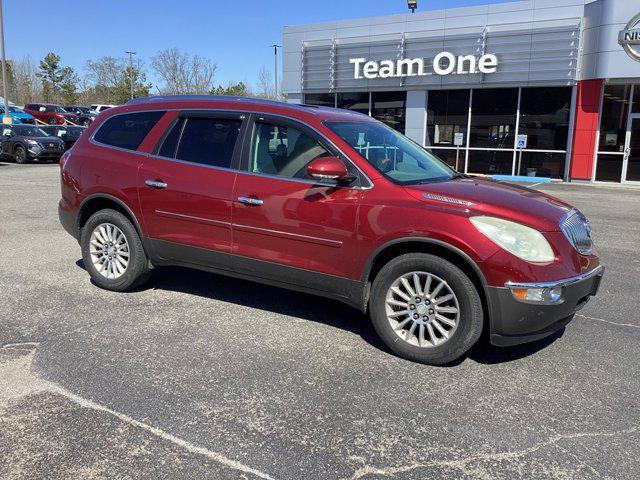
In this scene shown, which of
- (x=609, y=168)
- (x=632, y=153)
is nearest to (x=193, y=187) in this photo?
(x=609, y=168)

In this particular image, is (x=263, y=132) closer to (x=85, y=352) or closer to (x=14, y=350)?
(x=85, y=352)

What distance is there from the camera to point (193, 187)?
4762 mm

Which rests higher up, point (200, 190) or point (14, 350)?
point (200, 190)

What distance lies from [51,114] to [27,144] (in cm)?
2000

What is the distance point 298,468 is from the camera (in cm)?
273

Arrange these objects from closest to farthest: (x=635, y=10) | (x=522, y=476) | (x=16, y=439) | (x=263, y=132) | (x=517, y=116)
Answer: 1. (x=522, y=476)
2. (x=16, y=439)
3. (x=263, y=132)
4. (x=635, y=10)
5. (x=517, y=116)

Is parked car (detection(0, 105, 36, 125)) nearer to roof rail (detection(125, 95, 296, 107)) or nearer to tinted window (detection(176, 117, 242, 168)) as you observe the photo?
roof rail (detection(125, 95, 296, 107))

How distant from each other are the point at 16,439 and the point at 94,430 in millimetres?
389

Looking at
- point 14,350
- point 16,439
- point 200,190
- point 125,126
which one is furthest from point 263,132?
point 16,439

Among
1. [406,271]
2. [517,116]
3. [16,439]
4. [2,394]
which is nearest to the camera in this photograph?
[16,439]

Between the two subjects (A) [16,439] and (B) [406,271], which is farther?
(B) [406,271]

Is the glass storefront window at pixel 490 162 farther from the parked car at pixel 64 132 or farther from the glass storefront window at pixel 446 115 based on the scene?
the parked car at pixel 64 132

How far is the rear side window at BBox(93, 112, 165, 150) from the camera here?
5280 millimetres

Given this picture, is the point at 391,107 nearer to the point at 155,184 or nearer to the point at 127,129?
the point at 127,129
